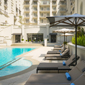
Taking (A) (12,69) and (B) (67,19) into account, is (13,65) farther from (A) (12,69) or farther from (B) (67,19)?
(B) (67,19)

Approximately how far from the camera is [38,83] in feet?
9.94

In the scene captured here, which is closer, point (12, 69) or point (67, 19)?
→ point (67, 19)

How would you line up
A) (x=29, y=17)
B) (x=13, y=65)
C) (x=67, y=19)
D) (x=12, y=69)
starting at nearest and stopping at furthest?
(x=67, y=19), (x=12, y=69), (x=13, y=65), (x=29, y=17)

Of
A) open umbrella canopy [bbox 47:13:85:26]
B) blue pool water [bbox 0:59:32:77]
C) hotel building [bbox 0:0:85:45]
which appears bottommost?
blue pool water [bbox 0:59:32:77]

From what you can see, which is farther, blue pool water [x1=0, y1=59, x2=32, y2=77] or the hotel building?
the hotel building

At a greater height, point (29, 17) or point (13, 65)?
point (29, 17)

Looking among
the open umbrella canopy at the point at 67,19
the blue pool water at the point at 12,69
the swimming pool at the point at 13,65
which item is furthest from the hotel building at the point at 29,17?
the open umbrella canopy at the point at 67,19

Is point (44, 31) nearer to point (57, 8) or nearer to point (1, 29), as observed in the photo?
point (1, 29)

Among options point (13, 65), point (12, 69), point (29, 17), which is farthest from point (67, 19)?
point (29, 17)

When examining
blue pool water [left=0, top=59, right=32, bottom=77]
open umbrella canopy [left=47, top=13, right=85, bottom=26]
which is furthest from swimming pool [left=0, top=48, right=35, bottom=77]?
open umbrella canopy [left=47, top=13, right=85, bottom=26]

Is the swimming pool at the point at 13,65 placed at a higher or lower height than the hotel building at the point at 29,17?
lower

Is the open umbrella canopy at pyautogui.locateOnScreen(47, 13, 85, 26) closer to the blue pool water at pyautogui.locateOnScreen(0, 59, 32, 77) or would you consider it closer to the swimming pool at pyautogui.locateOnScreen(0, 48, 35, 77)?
the blue pool water at pyautogui.locateOnScreen(0, 59, 32, 77)

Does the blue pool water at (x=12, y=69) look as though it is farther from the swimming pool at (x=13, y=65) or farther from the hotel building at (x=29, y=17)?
the hotel building at (x=29, y=17)

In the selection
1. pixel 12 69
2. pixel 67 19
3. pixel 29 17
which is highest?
pixel 29 17
